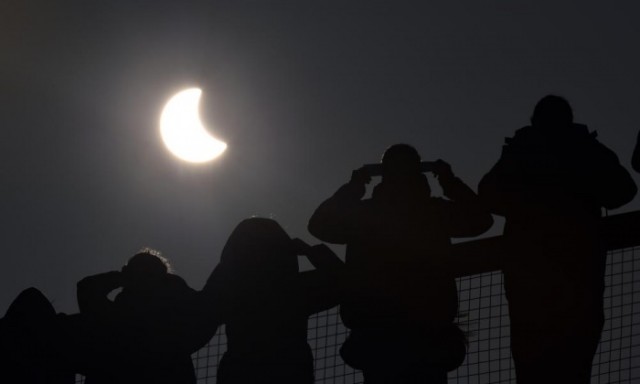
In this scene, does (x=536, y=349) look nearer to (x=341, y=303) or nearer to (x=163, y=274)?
(x=341, y=303)

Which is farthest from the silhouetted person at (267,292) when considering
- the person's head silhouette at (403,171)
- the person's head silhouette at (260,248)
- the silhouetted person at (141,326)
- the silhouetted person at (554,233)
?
the silhouetted person at (554,233)

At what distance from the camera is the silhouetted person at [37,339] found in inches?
360

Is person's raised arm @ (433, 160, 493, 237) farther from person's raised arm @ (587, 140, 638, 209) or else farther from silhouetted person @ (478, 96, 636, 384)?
person's raised arm @ (587, 140, 638, 209)

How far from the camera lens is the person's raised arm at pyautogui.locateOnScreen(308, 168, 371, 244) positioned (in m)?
8.72

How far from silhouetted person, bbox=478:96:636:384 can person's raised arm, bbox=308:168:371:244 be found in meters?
0.87

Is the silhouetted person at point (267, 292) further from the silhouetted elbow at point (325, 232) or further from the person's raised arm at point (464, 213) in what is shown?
the person's raised arm at point (464, 213)

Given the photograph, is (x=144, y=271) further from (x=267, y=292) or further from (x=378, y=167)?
(x=378, y=167)

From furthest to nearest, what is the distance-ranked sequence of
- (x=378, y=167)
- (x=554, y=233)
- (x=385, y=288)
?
(x=378, y=167) → (x=385, y=288) → (x=554, y=233)

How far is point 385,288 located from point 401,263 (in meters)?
0.19

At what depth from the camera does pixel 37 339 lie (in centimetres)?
919

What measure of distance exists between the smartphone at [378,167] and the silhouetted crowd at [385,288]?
2 cm

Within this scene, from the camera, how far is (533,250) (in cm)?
816

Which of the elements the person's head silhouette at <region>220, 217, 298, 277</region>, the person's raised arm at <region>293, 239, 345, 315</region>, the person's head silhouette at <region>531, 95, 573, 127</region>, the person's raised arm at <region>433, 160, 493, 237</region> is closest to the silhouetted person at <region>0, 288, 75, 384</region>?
the person's head silhouette at <region>220, 217, 298, 277</region>

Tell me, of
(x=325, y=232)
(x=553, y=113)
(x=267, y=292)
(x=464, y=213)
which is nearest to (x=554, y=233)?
(x=464, y=213)
